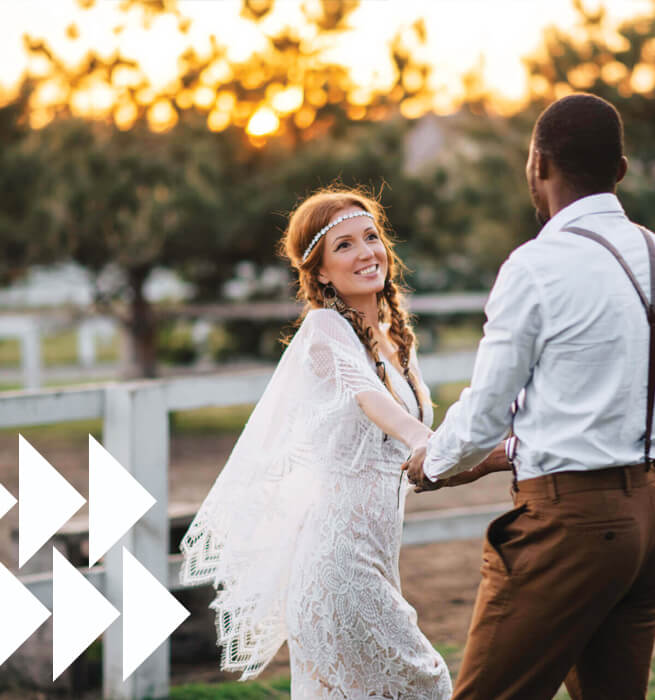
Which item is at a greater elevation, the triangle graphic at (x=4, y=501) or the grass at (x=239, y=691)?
the triangle graphic at (x=4, y=501)

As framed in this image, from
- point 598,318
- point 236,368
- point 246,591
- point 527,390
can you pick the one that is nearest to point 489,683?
point 527,390

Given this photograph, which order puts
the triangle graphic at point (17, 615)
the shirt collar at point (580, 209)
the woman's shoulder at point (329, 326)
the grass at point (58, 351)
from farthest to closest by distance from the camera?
the grass at point (58, 351), the triangle graphic at point (17, 615), the woman's shoulder at point (329, 326), the shirt collar at point (580, 209)

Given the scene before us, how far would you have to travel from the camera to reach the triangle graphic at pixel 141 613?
12.6 feet

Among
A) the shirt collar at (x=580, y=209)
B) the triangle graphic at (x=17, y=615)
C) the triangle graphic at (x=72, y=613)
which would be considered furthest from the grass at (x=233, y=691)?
the shirt collar at (x=580, y=209)

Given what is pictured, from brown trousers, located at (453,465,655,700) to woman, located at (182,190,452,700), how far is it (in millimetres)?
568

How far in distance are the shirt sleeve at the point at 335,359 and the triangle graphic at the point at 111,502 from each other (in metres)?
1.21

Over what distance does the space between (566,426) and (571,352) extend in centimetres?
17

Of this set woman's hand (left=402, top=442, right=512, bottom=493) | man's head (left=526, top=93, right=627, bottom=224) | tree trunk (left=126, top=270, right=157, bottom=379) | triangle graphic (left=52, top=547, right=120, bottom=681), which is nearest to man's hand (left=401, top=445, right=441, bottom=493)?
woman's hand (left=402, top=442, right=512, bottom=493)

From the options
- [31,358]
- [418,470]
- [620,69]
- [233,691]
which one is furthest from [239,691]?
[620,69]

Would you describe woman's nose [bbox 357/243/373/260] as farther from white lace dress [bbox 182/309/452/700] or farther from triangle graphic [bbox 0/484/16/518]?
triangle graphic [bbox 0/484/16/518]

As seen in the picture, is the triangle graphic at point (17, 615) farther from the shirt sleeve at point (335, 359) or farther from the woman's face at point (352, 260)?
the woman's face at point (352, 260)

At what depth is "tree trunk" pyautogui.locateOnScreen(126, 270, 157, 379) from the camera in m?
14.7

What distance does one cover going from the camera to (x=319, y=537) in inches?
116

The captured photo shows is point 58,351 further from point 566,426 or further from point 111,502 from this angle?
point 566,426
